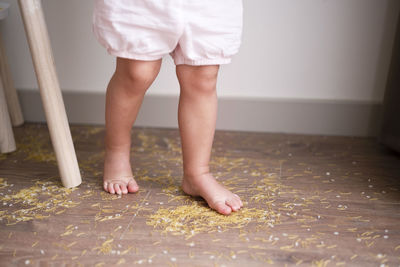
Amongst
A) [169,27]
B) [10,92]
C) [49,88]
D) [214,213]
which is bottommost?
[214,213]

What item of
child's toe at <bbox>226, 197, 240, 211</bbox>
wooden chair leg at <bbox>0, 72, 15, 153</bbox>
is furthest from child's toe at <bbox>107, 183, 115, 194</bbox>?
wooden chair leg at <bbox>0, 72, 15, 153</bbox>

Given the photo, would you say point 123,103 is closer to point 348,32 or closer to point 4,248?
point 4,248

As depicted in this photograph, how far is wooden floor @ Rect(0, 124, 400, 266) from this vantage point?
30.5 inches

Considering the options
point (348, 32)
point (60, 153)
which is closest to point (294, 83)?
point (348, 32)

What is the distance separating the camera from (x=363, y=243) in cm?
81

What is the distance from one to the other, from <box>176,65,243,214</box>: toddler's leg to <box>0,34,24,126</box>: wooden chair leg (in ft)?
2.20

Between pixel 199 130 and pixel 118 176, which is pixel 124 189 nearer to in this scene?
pixel 118 176

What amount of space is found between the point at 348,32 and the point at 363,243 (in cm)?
72

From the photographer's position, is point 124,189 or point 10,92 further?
point 10,92

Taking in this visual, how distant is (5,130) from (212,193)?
0.63 m

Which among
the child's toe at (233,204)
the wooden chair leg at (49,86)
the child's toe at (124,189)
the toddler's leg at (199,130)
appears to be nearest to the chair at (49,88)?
the wooden chair leg at (49,86)

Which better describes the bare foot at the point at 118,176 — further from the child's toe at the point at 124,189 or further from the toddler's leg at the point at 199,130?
the toddler's leg at the point at 199,130

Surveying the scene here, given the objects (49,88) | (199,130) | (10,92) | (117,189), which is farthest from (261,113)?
(10,92)

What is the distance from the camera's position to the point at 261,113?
1390 millimetres
